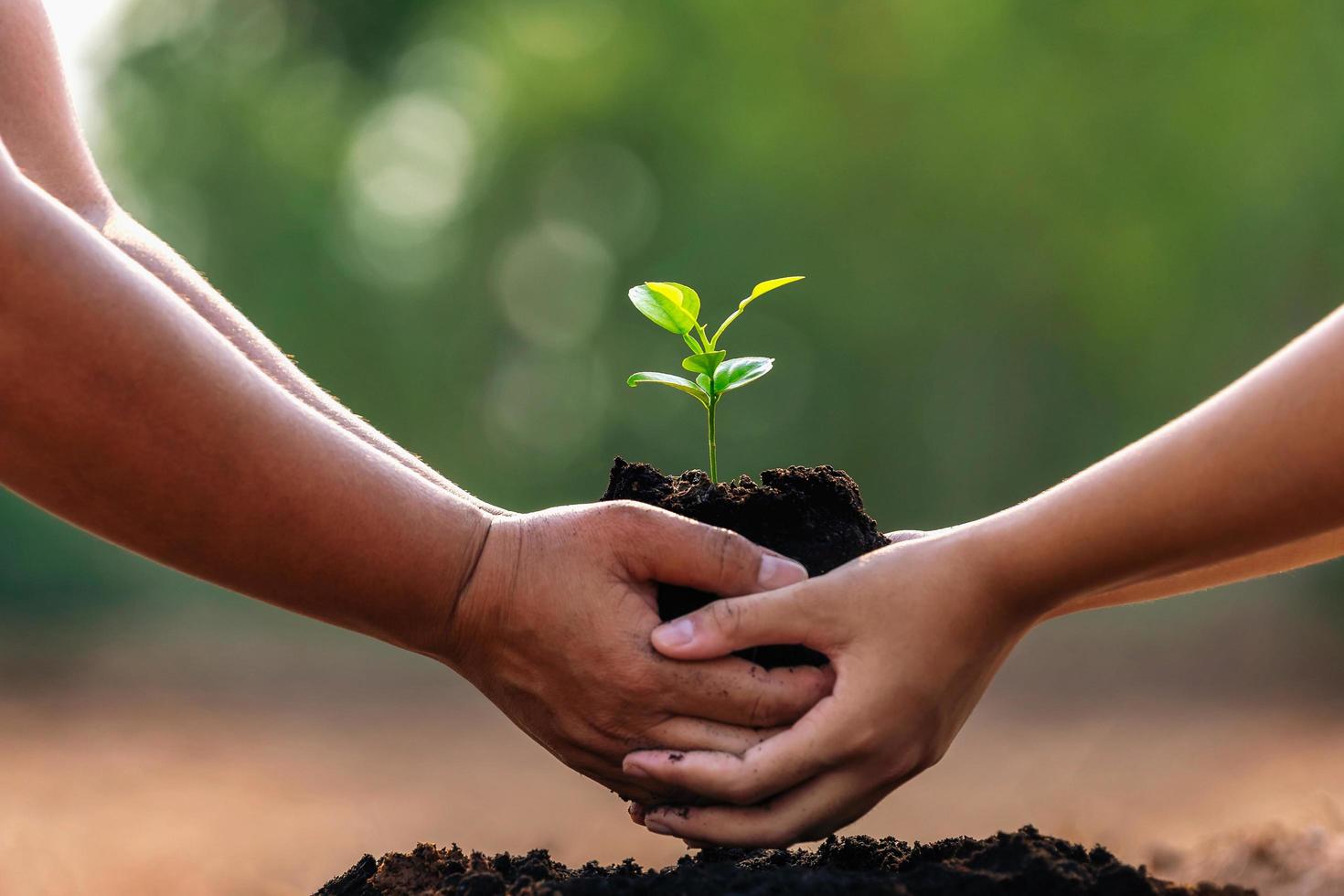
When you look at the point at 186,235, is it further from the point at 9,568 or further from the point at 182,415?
the point at 182,415

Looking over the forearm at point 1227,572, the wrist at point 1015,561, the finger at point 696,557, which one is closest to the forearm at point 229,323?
the finger at point 696,557

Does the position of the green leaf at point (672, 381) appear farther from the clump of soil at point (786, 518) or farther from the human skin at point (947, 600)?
the human skin at point (947, 600)

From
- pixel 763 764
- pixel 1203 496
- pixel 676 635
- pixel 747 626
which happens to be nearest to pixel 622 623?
pixel 676 635

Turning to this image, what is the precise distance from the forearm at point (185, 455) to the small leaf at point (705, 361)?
51 cm

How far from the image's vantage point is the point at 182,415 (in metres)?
1.53

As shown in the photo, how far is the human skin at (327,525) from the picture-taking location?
1.47 metres

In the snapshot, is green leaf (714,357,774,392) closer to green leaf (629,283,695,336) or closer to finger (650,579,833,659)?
green leaf (629,283,695,336)

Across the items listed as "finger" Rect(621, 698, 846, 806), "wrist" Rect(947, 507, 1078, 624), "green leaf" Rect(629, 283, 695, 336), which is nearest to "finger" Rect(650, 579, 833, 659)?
"finger" Rect(621, 698, 846, 806)

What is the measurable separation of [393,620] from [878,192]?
8.11 metres

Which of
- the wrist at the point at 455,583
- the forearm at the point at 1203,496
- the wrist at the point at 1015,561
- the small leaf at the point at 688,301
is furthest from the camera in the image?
the small leaf at the point at 688,301

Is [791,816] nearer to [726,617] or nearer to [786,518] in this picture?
[726,617]

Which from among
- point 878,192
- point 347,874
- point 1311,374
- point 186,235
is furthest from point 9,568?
point 1311,374

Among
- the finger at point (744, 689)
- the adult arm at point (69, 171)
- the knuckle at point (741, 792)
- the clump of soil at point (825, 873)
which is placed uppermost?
the adult arm at point (69, 171)

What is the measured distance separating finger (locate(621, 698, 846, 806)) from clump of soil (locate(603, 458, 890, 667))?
0.57ft
